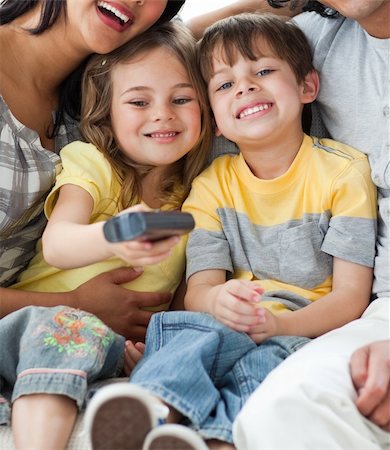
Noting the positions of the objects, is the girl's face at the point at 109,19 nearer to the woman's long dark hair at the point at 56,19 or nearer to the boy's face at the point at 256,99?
the woman's long dark hair at the point at 56,19

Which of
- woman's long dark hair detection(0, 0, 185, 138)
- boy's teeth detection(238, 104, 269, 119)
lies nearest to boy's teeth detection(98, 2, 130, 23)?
woman's long dark hair detection(0, 0, 185, 138)

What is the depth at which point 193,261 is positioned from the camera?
1.42 meters

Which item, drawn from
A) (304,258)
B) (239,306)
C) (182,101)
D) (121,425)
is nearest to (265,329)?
(239,306)

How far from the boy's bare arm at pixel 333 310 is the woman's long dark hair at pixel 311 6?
22.7 inches

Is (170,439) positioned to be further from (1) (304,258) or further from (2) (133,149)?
(2) (133,149)

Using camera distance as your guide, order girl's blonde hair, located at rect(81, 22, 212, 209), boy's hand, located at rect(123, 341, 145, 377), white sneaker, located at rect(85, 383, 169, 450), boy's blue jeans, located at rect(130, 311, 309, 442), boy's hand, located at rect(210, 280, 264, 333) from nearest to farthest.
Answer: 1. white sneaker, located at rect(85, 383, 169, 450)
2. boy's blue jeans, located at rect(130, 311, 309, 442)
3. boy's hand, located at rect(210, 280, 264, 333)
4. boy's hand, located at rect(123, 341, 145, 377)
5. girl's blonde hair, located at rect(81, 22, 212, 209)

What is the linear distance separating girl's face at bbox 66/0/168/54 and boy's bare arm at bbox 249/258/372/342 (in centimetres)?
66

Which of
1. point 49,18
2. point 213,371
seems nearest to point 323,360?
point 213,371

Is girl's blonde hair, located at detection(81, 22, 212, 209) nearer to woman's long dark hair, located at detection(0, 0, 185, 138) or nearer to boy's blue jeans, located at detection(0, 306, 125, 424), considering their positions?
woman's long dark hair, located at detection(0, 0, 185, 138)

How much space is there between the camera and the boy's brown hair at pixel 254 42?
144 cm

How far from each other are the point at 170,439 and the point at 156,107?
2.60ft

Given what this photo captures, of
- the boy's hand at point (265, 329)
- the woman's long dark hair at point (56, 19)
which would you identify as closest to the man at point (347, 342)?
the boy's hand at point (265, 329)

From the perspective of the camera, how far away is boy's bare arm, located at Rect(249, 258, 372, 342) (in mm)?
1258

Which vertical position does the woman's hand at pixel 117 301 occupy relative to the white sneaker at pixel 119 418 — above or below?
below
